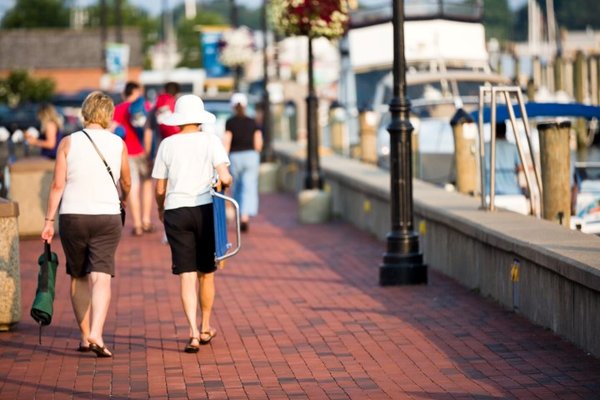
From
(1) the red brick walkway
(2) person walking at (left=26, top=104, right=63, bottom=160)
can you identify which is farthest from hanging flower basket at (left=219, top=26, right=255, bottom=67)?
(1) the red brick walkway

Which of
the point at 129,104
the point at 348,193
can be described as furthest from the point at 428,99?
the point at 129,104

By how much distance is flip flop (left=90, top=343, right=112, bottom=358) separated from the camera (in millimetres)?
10148

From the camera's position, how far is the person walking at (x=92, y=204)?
10.2m

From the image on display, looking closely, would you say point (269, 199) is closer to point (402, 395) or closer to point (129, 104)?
point (129, 104)

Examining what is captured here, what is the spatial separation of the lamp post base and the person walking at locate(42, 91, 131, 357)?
3627 mm

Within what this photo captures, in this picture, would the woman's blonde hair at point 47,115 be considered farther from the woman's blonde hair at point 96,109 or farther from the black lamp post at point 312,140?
the woman's blonde hair at point 96,109

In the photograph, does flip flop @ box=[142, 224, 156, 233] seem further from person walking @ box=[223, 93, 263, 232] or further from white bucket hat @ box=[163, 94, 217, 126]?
white bucket hat @ box=[163, 94, 217, 126]

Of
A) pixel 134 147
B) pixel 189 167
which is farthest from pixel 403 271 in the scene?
pixel 134 147

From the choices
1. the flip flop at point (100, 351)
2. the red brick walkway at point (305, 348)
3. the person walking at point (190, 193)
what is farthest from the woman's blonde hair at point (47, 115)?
the flip flop at point (100, 351)

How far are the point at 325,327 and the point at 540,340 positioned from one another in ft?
5.72

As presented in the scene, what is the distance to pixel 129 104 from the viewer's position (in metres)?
18.5

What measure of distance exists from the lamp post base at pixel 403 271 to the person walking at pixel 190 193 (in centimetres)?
312

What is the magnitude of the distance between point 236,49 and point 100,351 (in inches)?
1283

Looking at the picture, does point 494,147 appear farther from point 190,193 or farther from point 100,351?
point 100,351
